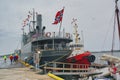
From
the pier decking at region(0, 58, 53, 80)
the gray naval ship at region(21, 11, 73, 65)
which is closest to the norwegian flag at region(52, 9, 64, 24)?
the gray naval ship at region(21, 11, 73, 65)

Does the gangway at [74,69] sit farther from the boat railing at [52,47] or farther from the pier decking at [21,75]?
the pier decking at [21,75]

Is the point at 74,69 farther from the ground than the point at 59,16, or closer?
closer

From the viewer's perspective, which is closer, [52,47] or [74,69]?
[74,69]

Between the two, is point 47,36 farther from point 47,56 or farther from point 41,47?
point 47,56

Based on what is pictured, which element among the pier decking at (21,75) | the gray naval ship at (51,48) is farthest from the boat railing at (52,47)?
the pier decking at (21,75)

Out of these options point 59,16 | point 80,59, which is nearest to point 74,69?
point 80,59

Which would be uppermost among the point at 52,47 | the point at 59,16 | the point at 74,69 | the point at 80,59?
the point at 59,16

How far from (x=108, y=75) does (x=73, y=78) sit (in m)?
4.40

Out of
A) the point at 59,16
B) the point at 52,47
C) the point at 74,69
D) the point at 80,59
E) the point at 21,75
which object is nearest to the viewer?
the point at 21,75

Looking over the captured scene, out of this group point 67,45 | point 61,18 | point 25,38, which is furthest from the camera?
point 25,38

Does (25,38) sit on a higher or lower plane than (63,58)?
higher

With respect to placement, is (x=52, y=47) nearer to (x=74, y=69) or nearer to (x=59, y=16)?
(x=59, y=16)

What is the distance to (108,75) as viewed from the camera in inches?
1062

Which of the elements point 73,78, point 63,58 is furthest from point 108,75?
point 63,58
